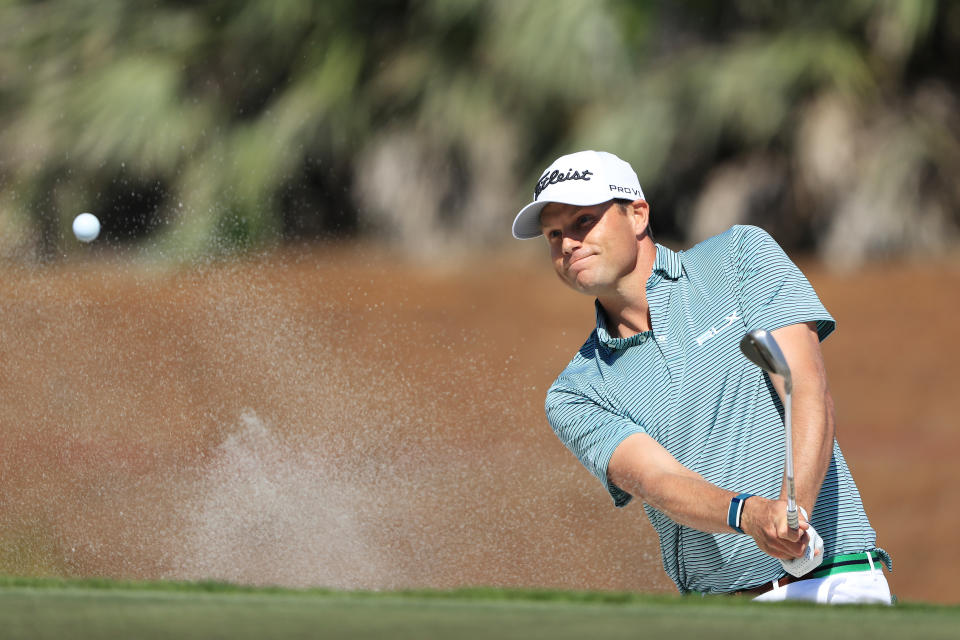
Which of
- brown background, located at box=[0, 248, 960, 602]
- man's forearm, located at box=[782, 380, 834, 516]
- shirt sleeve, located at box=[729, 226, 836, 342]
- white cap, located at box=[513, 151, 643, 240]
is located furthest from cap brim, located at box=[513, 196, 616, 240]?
brown background, located at box=[0, 248, 960, 602]

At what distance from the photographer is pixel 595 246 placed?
2730mm

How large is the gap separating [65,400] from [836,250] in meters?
5.73

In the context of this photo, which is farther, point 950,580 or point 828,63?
point 828,63

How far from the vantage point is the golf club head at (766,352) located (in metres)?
2.26

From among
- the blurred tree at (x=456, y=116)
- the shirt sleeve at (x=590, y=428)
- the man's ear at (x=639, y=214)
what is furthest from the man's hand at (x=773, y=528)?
the blurred tree at (x=456, y=116)

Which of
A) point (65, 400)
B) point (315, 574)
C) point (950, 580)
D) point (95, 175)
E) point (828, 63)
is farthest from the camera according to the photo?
point (95, 175)

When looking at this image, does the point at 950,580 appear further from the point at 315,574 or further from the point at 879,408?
the point at 315,574

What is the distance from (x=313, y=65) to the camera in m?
9.94

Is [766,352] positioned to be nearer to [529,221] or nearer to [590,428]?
[590,428]

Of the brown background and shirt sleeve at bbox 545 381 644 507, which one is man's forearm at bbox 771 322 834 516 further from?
the brown background

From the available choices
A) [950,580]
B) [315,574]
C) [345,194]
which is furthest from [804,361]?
[345,194]

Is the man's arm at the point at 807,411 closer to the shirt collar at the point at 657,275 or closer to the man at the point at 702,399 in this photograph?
the man at the point at 702,399

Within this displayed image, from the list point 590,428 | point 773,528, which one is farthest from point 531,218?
point 773,528

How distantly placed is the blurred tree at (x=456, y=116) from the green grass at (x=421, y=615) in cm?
635
